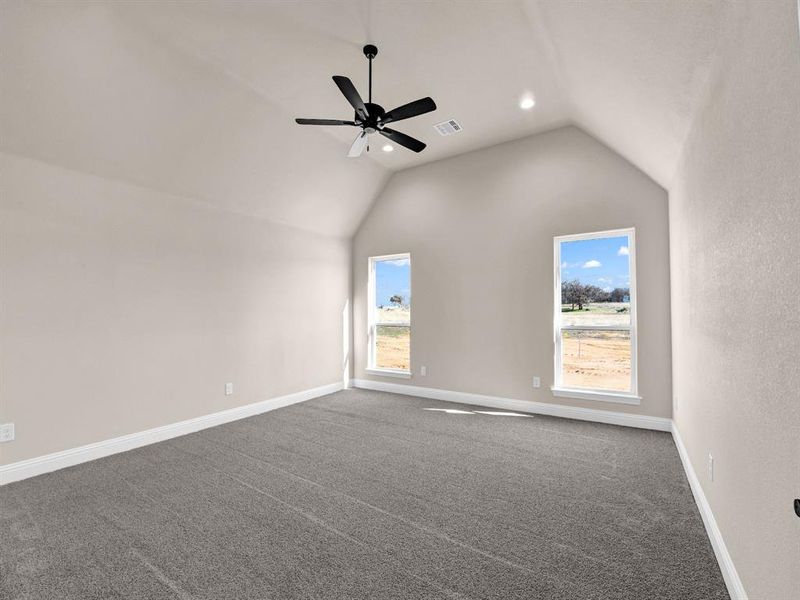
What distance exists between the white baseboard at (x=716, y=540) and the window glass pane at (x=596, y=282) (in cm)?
172

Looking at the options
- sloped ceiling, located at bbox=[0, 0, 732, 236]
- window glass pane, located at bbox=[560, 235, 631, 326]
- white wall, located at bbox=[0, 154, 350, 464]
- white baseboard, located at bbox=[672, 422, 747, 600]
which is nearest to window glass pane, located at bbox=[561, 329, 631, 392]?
window glass pane, located at bbox=[560, 235, 631, 326]

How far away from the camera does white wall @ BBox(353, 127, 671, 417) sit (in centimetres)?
406

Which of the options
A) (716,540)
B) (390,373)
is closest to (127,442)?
(390,373)

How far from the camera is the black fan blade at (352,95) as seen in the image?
2.53 meters

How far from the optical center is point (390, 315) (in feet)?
20.1

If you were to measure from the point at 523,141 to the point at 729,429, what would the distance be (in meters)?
4.06

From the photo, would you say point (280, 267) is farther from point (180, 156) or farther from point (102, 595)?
point (102, 595)

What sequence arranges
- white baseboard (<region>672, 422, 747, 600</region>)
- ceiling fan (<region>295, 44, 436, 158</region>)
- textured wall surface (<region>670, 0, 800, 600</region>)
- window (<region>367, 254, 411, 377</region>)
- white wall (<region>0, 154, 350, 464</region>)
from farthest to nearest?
window (<region>367, 254, 411, 377</region>)
white wall (<region>0, 154, 350, 464</region>)
ceiling fan (<region>295, 44, 436, 158</region>)
white baseboard (<region>672, 422, 747, 600</region>)
textured wall surface (<region>670, 0, 800, 600</region>)

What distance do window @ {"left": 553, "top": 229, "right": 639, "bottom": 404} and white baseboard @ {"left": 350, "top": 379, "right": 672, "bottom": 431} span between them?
183 millimetres

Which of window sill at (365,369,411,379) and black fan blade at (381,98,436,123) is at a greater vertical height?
black fan blade at (381,98,436,123)

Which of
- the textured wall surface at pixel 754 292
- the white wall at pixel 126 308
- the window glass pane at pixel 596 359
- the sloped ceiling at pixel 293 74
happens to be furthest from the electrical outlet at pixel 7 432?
the window glass pane at pixel 596 359

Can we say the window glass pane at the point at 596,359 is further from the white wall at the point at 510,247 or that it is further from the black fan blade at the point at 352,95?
the black fan blade at the point at 352,95

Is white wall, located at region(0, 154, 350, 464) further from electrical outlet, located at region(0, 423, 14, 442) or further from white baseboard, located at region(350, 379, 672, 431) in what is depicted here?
white baseboard, located at region(350, 379, 672, 431)

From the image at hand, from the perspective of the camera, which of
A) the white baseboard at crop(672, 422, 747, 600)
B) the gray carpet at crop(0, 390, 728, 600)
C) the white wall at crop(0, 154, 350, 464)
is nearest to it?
the white baseboard at crop(672, 422, 747, 600)
